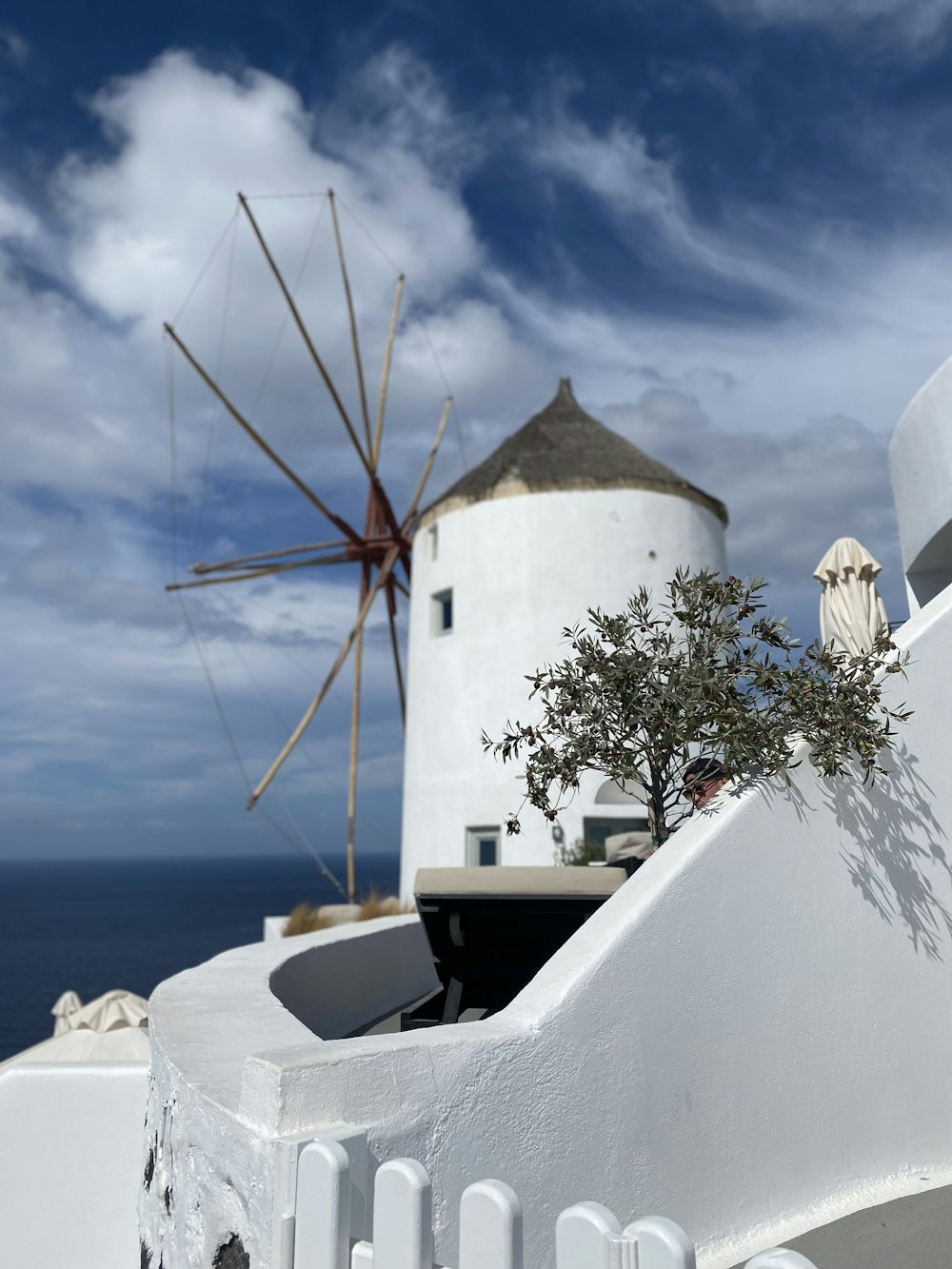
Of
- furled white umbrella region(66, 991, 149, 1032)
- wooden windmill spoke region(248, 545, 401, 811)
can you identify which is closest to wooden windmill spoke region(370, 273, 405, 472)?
wooden windmill spoke region(248, 545, 401, 811)

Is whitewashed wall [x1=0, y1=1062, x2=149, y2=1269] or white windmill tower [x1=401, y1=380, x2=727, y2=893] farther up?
white windmill tower [x1=401, y1=380, x2=727, y2=893]

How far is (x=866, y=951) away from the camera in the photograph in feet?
14.3

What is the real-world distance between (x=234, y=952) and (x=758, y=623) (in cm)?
326

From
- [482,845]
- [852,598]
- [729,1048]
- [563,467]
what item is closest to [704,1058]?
[729,1048]

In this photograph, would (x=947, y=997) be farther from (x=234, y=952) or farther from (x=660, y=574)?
(x=660, y=574)

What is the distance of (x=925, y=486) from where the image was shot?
277 inches

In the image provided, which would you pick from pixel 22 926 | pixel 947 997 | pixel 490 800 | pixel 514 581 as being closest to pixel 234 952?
pixel 947 997

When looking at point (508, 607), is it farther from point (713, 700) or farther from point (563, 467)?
point (713, 700)

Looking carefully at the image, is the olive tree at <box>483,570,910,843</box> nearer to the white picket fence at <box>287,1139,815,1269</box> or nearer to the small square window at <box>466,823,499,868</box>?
the white picket fence at <box>287,1139,815,1269</box>

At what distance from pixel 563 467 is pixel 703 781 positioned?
10684 millimetres

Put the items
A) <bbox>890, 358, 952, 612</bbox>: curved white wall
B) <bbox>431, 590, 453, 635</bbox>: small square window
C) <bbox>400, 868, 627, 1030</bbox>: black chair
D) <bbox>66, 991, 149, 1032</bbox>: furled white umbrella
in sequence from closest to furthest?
<bbox>400, 868, 627, 1030</bbox>: black chair → <bbox>890, 358, 952, 612</bbox>: curved white wall → <bbox>66, 991, 149, 1032</bbox>: furled white umbrella → <bbox>431, 590, 453, 635</bbox>: small square window

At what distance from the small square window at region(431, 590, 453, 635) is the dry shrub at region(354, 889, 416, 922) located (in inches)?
214

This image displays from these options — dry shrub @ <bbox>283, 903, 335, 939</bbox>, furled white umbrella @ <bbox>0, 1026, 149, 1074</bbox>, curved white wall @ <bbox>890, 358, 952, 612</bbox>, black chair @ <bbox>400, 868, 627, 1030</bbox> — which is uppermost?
curved white wall @ <bbox>890, 358, 952, 612</bbox>

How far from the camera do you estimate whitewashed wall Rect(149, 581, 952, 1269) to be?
8.80ft
